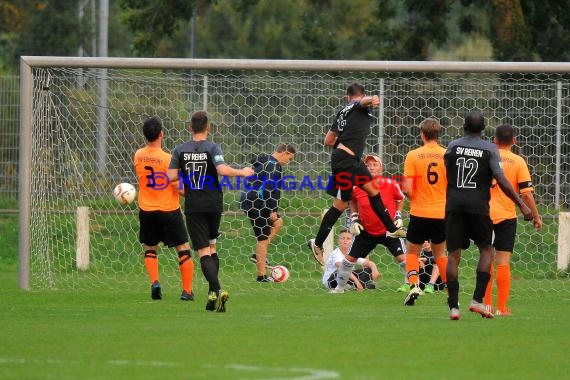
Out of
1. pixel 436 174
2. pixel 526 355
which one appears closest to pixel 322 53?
pixel 436 174

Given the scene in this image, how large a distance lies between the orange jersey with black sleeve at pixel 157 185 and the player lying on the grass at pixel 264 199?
10.2 feet

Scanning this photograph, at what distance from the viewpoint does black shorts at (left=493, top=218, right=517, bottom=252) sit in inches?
489

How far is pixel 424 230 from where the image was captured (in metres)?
13.5

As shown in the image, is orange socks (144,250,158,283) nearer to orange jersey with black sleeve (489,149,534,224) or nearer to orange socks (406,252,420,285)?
orange socks (406,252,420,285)

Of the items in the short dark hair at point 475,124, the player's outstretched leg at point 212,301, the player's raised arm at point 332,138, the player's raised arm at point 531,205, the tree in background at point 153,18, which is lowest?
the player's outstretched leg at point 212,301

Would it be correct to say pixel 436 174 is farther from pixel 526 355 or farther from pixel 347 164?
pixel 526 355

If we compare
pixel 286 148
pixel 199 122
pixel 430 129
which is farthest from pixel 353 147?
pixel 286 148

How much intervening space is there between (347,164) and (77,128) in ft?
16.6

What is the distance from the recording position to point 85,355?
898 cm

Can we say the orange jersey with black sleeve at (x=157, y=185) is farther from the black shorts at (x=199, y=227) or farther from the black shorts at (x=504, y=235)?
the black shorts at (x=504, y=235)

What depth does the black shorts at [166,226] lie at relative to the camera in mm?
14039

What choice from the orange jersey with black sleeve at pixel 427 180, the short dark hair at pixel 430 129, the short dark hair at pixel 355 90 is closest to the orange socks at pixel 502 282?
the orange jersey with black sleeve at pixel 427 180

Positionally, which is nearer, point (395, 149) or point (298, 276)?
point (395, 149)

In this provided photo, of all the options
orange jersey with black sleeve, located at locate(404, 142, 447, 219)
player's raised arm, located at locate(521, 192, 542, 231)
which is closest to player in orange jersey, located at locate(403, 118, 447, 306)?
orange jersey with black sleeve, located at locate(404, 142, 447, 219)
